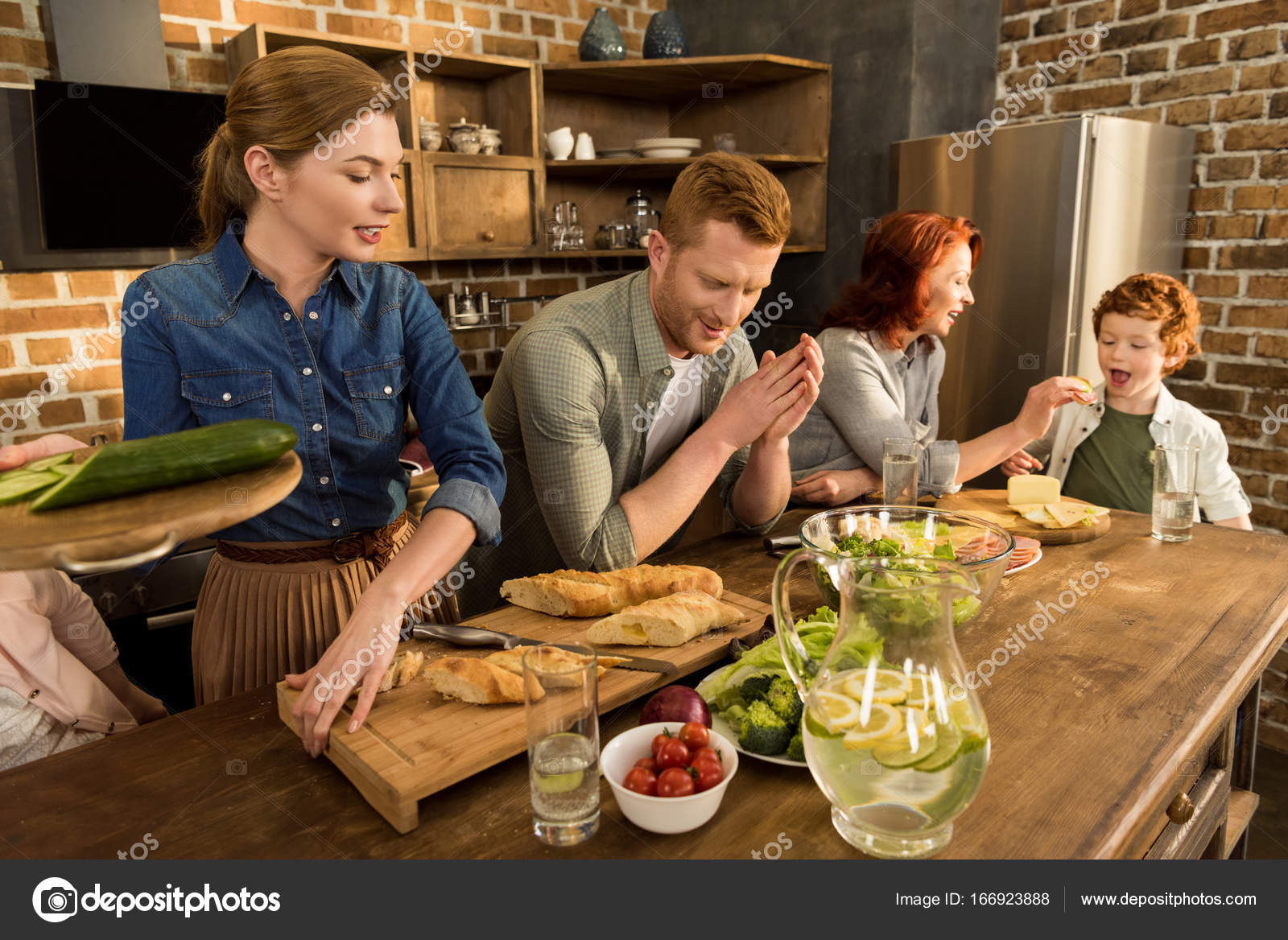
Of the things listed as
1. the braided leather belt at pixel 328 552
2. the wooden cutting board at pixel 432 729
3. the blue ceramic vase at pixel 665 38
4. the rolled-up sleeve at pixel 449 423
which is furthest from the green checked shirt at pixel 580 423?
the blue ceramic vase at pixel 665 38

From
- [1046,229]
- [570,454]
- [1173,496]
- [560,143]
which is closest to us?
[570,454]

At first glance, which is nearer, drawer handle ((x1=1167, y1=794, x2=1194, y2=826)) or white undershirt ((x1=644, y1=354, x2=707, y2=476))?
drawer handle ((x1=1167, y1=794, x2=1194, y2=826))

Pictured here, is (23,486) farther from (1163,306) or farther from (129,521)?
(1163,306)

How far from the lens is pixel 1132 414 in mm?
2594

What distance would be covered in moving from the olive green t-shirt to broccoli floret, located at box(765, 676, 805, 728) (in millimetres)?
1783

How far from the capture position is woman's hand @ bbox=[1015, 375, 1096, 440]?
2215mm

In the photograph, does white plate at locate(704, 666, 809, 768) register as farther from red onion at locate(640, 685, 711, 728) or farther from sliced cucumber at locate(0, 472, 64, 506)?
sliced cucumber at locate(0, 472, 64, 506)

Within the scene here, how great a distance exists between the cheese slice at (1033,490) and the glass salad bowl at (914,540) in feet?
1.70

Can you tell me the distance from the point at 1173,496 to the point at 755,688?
1.24m

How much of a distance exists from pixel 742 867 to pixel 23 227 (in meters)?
2.76

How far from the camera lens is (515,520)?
80.2 inches

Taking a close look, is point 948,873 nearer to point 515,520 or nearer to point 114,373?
point 515,520
